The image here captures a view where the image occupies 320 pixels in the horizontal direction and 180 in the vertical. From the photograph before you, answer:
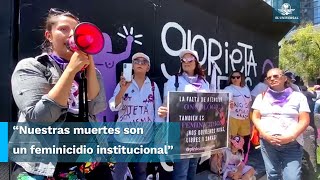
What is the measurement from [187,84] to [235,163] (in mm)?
1542

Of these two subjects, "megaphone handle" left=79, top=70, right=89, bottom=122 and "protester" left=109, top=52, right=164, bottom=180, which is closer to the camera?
"megaphone handle" left=79, top=70, right=89, bottom=122

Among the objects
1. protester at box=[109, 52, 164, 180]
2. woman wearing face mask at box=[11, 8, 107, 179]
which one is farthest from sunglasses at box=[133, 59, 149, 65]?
woman wearing face mask at box=[11, 8, 107, 179]

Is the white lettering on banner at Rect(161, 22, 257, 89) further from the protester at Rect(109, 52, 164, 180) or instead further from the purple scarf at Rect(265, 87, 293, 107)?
the purple scarf at Rect(265, 87, 293, 107)

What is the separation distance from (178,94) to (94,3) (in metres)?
1.20

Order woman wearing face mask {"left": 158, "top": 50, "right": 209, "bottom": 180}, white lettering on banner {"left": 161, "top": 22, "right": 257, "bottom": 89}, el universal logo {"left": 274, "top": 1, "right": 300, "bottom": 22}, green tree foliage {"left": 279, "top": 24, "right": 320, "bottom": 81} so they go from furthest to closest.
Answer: green tree foliage {"left": 279, "top": 24, "right": 320, "bottom": 81} → el universal logo {"left": 274, "top": 1, "right": 300, "bottom": 22} → white lettering on banner {"left": 161, "top": 22, "right": 257, "bottom": 89} → woman wearing face mask {"left": 158, "top": 50, "right": 209, "bottom": 180}

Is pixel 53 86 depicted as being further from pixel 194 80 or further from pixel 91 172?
pixel 194 80

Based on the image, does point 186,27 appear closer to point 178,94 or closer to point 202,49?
point 202,49

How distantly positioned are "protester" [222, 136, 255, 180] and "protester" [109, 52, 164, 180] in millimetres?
1319

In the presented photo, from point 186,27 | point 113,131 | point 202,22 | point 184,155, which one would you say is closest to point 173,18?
point 186,27

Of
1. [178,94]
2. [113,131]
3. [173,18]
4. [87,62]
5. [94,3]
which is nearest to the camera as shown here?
[87,62]

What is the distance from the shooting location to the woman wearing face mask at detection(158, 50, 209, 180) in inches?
144

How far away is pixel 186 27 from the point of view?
489 cm

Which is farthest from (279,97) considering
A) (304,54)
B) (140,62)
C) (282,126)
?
(304,54)

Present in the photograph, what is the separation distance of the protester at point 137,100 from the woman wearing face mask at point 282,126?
1.20m
